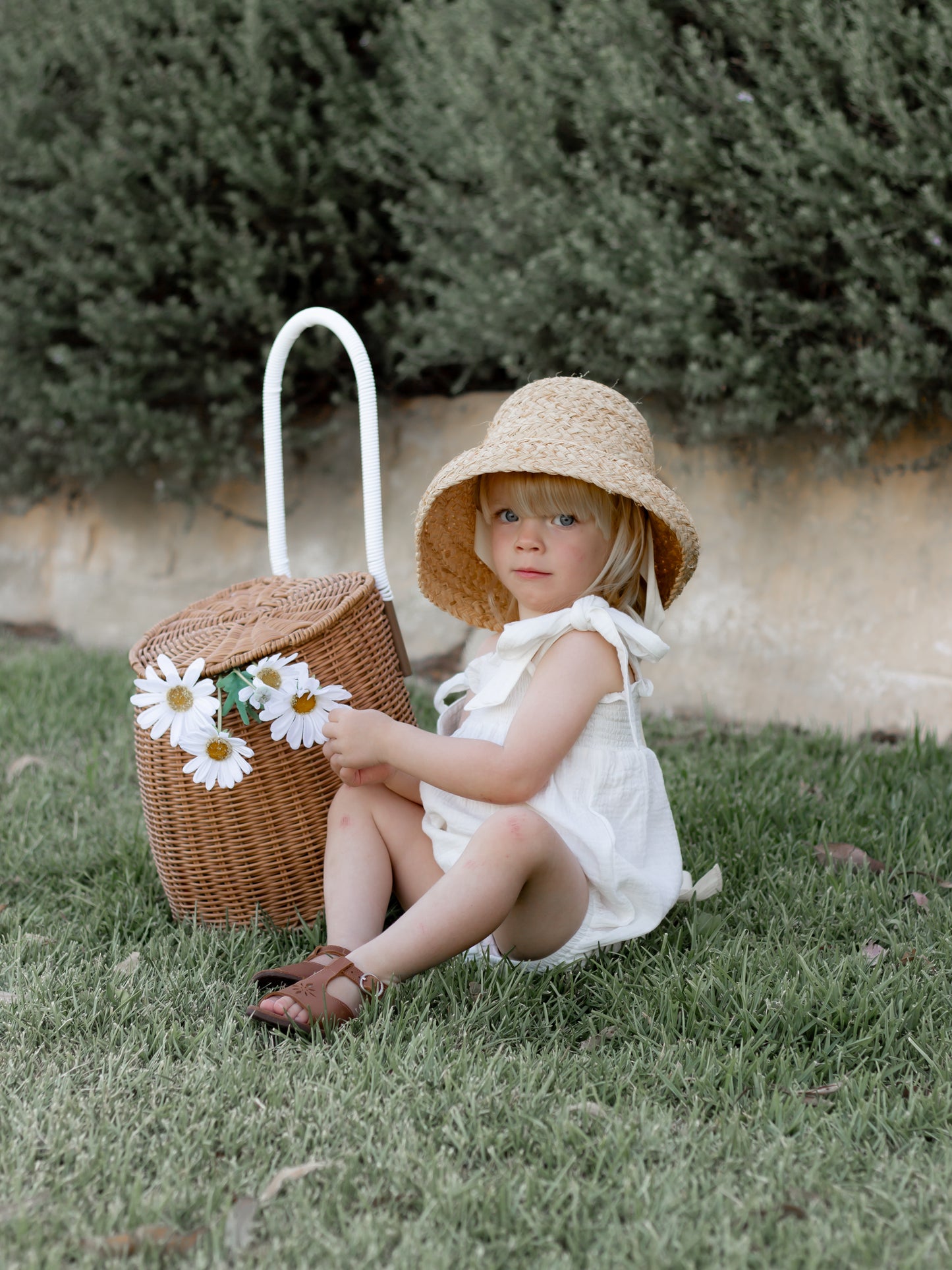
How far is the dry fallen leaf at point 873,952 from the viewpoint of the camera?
214 centimetres

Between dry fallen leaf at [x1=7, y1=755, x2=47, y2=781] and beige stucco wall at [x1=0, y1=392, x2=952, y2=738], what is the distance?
1687 millimetres

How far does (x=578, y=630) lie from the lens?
7.01 ft

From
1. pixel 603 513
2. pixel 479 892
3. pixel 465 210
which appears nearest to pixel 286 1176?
pixel 479 892

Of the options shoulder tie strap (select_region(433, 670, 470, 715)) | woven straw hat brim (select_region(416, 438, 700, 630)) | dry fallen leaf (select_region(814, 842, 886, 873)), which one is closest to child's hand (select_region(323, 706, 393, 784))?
shoulder tie strap (select_region(433, 670, 470, 715))

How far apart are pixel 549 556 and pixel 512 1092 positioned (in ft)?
3.08

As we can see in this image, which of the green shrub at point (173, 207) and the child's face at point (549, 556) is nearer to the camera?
the child's face at point (549, 556)

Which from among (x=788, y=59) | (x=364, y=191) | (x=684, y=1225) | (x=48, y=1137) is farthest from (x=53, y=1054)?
(x=364, y=191)

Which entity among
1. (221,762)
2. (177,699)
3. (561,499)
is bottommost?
(221,762)

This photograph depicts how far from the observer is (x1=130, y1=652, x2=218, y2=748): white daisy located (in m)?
2.19

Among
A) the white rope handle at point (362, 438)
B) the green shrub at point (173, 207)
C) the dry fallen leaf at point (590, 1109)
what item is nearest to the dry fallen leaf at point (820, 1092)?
the dry fallen leaf at point (590, 1109)

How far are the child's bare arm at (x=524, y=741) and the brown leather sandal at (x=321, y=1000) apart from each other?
0.36m

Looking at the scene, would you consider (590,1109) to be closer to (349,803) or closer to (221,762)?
(349,803)

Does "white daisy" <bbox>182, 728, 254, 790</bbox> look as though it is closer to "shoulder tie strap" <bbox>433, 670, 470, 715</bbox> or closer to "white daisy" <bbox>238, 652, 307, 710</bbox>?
"white daisy" <bbox>238, 652, 307, 710</bbox>

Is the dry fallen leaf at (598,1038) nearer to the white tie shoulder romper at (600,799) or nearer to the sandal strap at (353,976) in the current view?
the white tie shoulder romper at (600,799)
